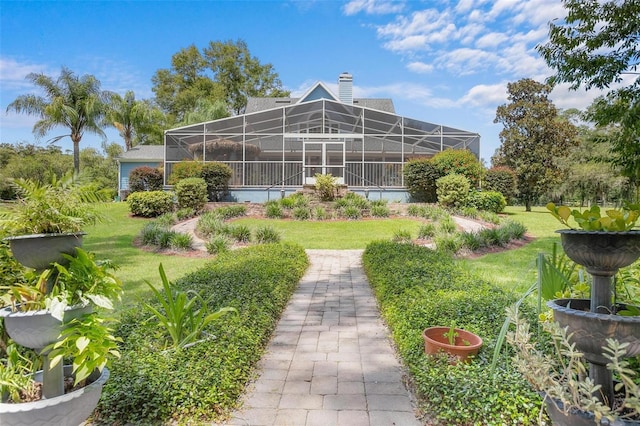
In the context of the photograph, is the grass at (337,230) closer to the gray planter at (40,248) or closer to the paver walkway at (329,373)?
the paver walkway at (329,373)

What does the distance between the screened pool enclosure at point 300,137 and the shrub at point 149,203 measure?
412 cm

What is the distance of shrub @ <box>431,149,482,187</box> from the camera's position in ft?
54.5

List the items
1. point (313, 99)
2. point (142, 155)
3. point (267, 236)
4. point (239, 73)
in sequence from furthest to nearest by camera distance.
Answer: point (239, 73) < point (142, 155) < point (313, 99) < point (267, 236)

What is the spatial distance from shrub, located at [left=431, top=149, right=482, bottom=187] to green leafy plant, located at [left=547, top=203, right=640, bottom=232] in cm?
1536

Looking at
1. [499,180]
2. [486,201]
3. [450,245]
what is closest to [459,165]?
[486,201]

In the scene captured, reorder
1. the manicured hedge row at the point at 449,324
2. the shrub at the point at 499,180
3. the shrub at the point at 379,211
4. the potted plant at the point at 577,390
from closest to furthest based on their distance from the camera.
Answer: the potted plant at the point at 577,390
the manicured hedge row at the point at 449,324
the shrub at the point at 379,211
the shrub at the point at 499,180

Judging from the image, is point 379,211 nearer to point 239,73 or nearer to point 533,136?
point 533,136

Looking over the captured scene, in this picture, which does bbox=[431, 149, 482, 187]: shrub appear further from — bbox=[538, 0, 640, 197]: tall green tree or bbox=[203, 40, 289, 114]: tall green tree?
bbox=[203, 40, 289, 114]: tall green tree

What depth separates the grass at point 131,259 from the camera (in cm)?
627

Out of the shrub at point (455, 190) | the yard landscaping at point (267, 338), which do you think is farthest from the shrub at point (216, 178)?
the yard landscaping at point (267, 338)

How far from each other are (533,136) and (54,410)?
25.6 metres

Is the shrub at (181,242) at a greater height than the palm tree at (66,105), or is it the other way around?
the palm tree at (66,105)

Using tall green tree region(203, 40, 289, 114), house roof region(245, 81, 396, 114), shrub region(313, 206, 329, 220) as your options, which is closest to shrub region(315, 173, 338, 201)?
shrub region(313, 206, 329, 220)

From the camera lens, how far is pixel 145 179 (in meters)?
20.8
